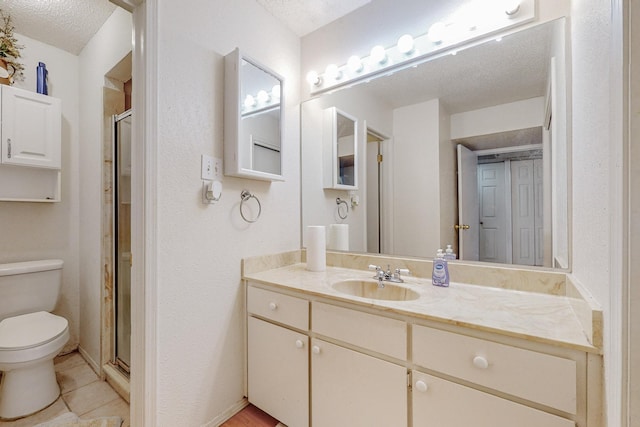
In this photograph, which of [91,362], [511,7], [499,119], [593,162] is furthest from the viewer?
[91,362]

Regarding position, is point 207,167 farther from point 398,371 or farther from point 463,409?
point 463,409

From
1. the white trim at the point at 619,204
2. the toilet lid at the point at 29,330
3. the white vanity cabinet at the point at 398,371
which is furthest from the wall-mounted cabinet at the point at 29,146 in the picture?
the white trim at the point at 619,204

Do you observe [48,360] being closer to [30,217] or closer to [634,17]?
[30,217]

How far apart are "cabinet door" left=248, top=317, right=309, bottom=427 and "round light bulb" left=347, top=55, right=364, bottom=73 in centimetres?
150

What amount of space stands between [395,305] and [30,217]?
8.46 ft

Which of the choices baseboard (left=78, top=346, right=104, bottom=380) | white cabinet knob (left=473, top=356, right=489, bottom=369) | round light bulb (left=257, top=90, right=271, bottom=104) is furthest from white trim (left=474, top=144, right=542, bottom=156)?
baseboard (left=78, top=346, right=104, bottom=380)

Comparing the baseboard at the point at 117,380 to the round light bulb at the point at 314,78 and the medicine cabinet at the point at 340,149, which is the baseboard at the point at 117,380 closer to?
the medicine cabinet at the point at 340,149

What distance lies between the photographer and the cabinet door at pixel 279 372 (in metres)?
1.25

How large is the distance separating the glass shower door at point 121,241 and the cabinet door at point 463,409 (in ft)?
6.11

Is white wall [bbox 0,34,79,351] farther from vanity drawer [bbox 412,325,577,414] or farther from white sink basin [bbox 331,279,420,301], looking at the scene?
vanity drawer [bbox 412,325,577,414]

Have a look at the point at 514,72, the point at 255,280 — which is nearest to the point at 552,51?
the point at 514,72

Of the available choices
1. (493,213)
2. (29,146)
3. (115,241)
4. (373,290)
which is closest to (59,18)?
(29,146)

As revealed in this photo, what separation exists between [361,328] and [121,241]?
174 cm

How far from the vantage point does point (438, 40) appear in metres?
1.37
